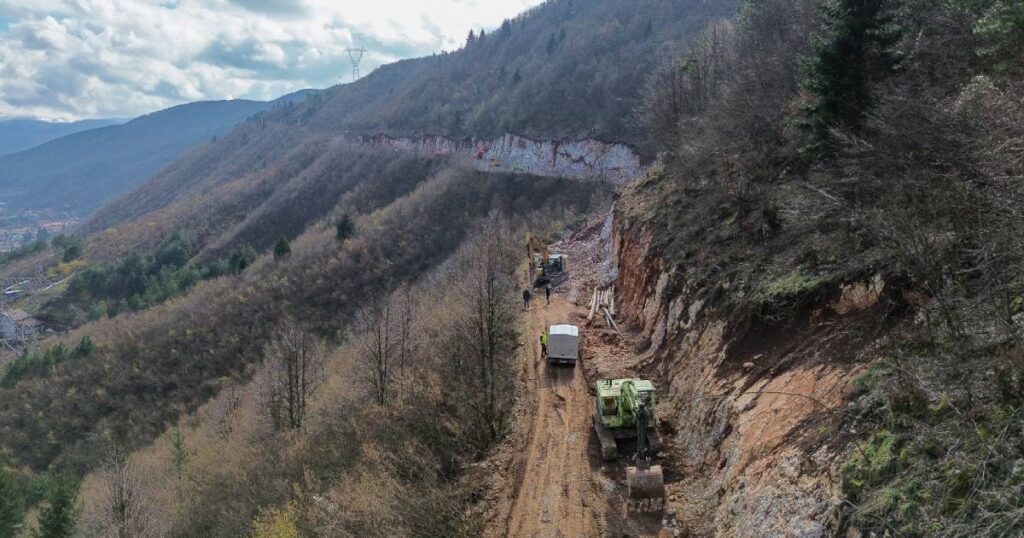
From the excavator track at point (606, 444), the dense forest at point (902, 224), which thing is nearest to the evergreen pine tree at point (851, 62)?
the dense forest at point (902, 224)

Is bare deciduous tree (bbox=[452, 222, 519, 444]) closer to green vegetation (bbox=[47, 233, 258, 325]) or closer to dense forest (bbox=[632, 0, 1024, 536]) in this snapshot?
dense forest (bbox=[632, 0, 1024, 536])

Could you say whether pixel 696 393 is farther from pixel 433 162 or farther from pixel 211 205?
pixel 211 205

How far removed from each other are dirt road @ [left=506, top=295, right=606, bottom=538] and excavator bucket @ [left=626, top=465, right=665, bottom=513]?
96 centimetres

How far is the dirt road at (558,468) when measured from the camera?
1375 centimetres

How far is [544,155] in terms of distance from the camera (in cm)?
7900

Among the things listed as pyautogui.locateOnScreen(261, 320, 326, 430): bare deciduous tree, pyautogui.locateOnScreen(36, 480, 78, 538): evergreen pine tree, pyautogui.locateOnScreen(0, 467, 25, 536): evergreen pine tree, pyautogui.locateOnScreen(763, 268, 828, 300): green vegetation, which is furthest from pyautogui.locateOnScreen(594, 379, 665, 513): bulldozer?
pyautogui.locateOnScreen(0, 467, 25, 536): evergreen pine tree

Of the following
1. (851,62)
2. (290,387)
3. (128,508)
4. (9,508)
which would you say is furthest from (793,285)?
(9,508)

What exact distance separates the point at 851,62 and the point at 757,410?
40.9 ft

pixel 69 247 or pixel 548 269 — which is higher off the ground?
pixel 548 269

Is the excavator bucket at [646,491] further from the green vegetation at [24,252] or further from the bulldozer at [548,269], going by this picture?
the green vegetation at [24,252]

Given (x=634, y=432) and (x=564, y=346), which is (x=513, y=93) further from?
(x=634, y=432)

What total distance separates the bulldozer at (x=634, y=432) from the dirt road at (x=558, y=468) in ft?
2.81

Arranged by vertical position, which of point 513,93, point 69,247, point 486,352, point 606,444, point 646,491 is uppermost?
point 513,93

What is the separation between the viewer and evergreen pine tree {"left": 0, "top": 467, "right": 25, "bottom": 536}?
32.5 metres
